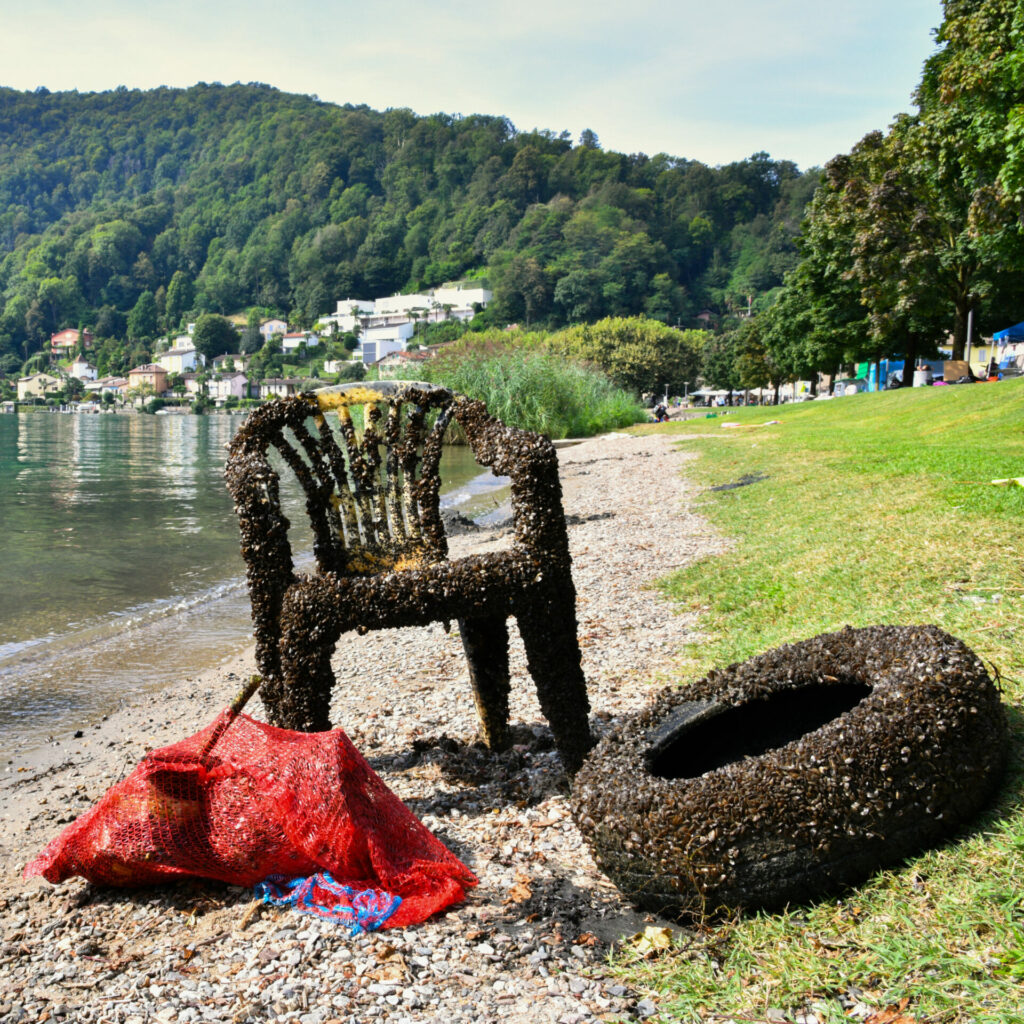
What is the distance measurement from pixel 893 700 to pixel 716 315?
147 metres

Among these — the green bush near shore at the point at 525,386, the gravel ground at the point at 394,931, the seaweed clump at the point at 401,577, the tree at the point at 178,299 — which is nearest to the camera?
the gravel ground at the point at 394,931

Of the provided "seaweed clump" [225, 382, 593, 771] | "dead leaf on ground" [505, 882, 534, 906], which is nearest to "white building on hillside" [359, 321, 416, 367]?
"seaweed clump" [225, 382, 593, 771]

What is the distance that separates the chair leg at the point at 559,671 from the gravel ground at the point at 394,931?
0.29 m

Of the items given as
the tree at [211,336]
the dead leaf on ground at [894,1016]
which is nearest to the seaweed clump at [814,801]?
the dead leaf on ground at [894,1016]

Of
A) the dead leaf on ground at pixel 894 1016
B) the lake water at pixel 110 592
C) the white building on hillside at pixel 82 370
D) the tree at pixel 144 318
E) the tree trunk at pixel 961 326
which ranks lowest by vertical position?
the lake water at pixel 110 592

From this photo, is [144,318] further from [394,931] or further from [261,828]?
[394,931]

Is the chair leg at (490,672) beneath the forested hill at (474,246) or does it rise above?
beneath

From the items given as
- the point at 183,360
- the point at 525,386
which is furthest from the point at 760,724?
the point at 183,360

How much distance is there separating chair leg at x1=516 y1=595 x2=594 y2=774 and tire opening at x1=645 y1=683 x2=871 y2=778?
621 millimetres

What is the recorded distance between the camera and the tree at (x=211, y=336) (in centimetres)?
16200

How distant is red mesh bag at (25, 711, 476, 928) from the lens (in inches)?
127

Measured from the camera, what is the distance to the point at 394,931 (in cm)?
297

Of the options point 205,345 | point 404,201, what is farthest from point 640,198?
point 205,345

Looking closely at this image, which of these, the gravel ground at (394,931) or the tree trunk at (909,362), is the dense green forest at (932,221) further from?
the gravel ground at (394,931)
